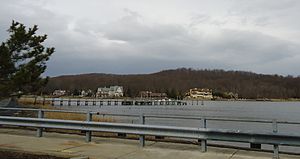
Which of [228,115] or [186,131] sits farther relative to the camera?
[228,115]

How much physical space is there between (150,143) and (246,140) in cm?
357

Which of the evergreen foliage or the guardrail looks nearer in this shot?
the guardrail

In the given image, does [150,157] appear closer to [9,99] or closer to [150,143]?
[150,143]

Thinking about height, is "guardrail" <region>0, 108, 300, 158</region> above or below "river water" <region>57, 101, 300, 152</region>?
above

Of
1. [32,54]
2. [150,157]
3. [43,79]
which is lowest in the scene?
[150,157]

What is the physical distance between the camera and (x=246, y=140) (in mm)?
10070

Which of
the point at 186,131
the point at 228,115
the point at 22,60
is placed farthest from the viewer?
the point at 228,115

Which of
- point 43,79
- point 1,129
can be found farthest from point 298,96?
point 1,129

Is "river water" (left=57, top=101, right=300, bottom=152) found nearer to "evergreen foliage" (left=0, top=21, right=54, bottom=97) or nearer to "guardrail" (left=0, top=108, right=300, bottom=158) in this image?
"guardrail" (left=0, top=108, right=300, bottom=158)

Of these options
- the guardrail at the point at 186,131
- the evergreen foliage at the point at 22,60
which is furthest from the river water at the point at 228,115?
the evergreen foliage at the point at 22,60

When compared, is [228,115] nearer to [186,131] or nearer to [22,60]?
[22,60]

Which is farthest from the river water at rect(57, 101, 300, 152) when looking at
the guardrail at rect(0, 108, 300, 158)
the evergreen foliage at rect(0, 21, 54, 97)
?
the evergreen foliage at rect(0, 21, 54, 97)

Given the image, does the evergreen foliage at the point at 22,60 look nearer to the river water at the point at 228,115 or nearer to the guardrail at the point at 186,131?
the river water at the point at 228,115

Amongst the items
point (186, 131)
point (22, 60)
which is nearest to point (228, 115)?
point (22, 60)
